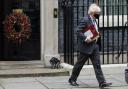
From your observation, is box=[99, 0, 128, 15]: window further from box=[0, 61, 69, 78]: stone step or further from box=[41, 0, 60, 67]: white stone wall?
box=[0, 61, 69, 78]: stone step

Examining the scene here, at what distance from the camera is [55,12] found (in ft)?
41.5

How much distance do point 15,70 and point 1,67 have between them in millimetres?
517

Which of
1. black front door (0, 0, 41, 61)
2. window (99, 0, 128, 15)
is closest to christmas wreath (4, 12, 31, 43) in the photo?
black front door (0, 0, 41, 61)

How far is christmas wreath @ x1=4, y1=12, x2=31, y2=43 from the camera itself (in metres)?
12.7

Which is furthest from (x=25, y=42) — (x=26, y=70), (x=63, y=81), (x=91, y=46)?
(x=91, y=46)

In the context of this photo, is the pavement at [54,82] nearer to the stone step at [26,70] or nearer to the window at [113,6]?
the stone step at [26,70]

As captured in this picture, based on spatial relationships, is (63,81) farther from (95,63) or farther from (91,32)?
(91,32)

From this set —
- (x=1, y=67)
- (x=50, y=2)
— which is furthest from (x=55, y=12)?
(x=1, y=67)

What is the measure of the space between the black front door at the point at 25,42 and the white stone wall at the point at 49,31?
34 centimetres

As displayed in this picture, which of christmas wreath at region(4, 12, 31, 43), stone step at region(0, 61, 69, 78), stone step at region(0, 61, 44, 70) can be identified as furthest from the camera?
christmas wreath at region(4, 12, 31, 43)

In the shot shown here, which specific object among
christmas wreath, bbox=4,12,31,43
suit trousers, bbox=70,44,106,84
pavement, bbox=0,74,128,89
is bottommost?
pavement, bbox=0,74,128,89

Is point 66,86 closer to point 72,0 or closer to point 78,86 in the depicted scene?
point 78,86

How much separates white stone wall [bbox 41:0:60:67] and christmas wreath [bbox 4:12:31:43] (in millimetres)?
457

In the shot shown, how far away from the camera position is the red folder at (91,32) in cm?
1021
